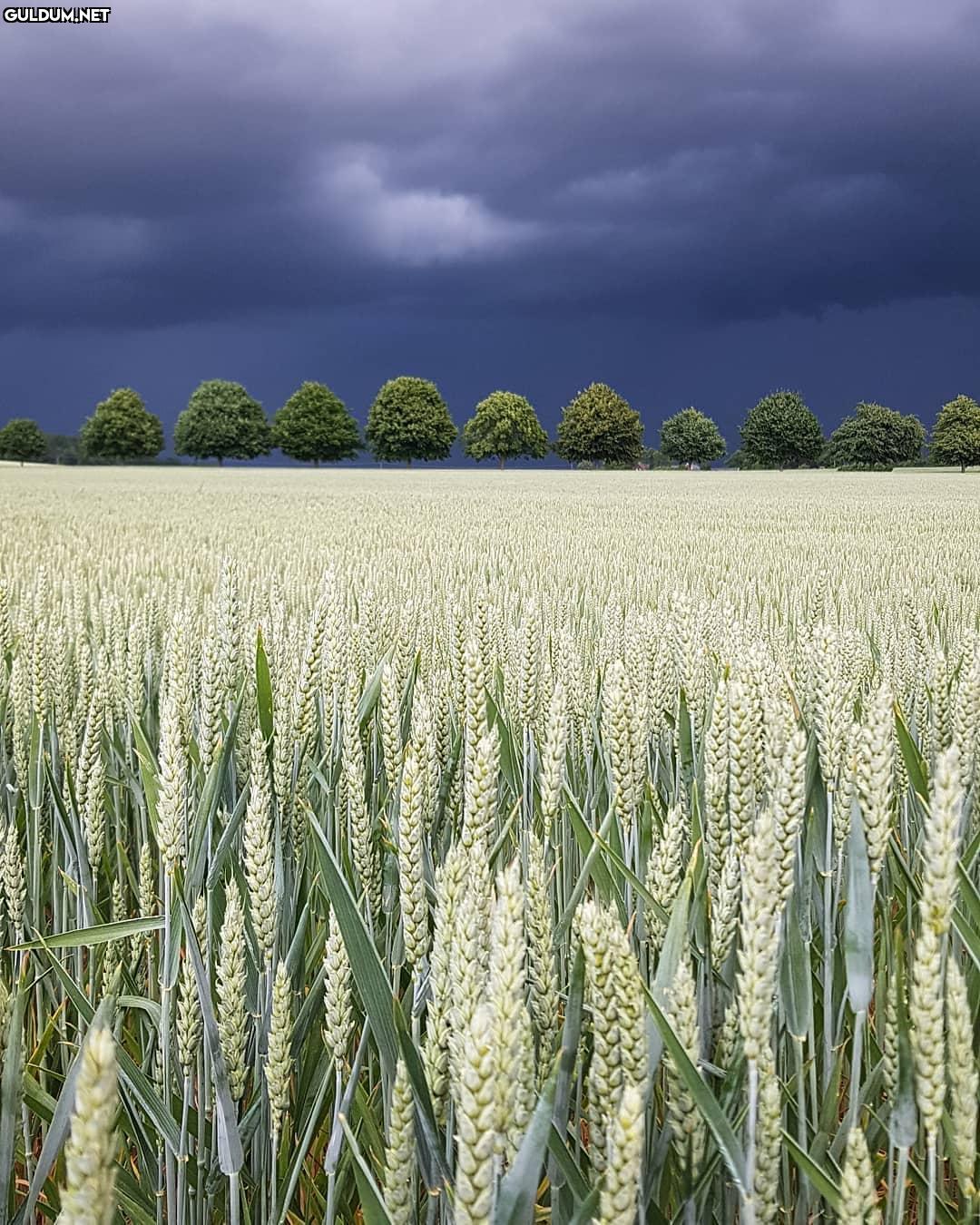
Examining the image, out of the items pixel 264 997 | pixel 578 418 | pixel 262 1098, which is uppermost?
pixel 578 418

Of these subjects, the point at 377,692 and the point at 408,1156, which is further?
the point at 377,692

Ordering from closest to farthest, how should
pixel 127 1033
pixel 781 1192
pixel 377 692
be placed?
1. pixel 781 1192
2. pixel 127 1033
3. pixel 377 692

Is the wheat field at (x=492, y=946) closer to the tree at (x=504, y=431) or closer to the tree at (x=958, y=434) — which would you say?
the tree at (x=958, y=434)

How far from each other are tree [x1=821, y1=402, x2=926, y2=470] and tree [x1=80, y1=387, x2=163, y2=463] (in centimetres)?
5763

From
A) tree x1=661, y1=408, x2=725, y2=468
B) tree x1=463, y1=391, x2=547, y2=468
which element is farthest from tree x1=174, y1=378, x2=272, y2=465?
tree x1=661, y1=408, x2=725, y2=468

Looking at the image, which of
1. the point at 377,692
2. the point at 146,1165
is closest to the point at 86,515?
the point at 377,692

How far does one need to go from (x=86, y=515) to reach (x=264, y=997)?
41.5ft

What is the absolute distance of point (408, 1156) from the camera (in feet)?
2.41

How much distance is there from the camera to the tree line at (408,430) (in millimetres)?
75688

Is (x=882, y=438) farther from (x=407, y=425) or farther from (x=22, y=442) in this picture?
(x=22, y=442)

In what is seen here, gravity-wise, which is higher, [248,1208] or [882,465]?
[882,465]

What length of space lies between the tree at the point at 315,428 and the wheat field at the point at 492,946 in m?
75.3

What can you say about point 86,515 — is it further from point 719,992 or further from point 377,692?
point 719,992

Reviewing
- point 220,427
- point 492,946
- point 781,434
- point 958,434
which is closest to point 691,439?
point 781,434
